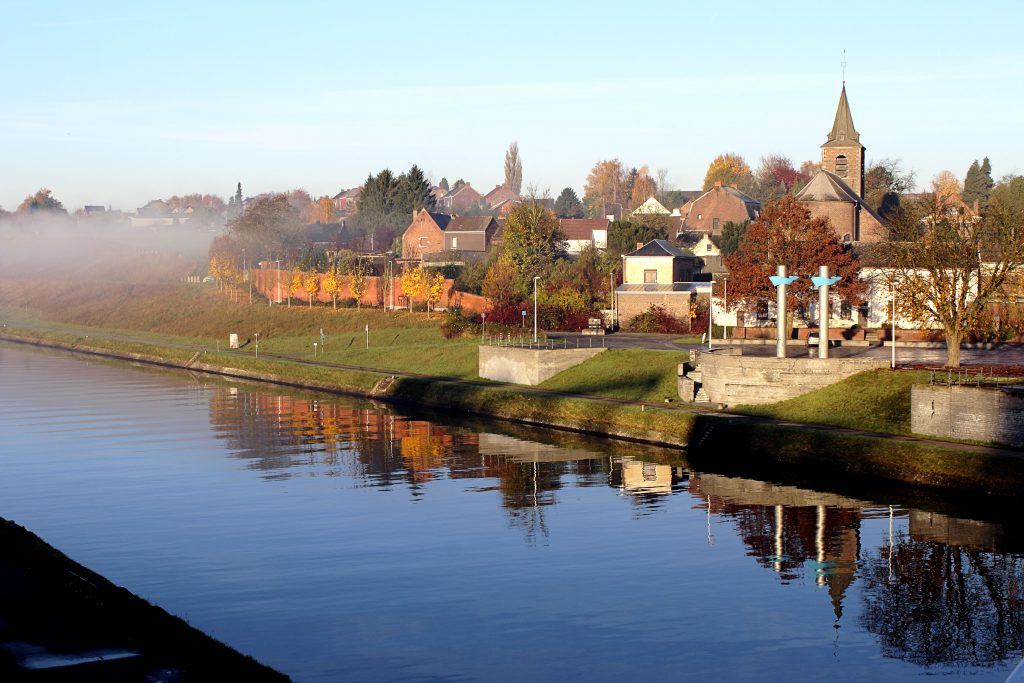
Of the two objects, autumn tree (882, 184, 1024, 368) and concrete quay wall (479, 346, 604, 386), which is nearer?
autumn tree (882, 184, 1024, 368)

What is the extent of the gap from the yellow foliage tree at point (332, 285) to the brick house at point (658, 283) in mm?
34123

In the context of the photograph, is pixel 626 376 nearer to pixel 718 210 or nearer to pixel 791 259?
pixel 791 259

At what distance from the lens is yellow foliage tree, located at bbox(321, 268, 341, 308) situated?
405 feet

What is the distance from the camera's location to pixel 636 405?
65625mm

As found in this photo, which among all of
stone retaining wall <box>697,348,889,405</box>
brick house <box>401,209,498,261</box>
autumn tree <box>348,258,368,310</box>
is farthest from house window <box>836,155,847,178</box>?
stone retaining wall <box>697,348,889,405</box>

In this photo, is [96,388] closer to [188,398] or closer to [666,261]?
[188,398]

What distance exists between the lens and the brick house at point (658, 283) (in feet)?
309

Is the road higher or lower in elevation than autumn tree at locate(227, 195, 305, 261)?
lower

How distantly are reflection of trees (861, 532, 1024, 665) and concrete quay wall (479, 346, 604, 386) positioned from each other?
37057 millimetres

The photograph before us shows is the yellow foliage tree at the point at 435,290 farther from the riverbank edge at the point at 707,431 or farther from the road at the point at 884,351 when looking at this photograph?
the road at the point at 884,351

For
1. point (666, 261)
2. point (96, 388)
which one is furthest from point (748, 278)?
point (96, 388)

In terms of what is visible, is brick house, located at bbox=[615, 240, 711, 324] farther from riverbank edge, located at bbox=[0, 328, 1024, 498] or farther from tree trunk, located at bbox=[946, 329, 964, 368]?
tree trunk, located at bbox=[946, 329, 964, 368]

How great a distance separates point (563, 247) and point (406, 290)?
21.3m

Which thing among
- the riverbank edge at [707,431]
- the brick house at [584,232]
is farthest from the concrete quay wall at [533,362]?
the brick house at [584,232]
